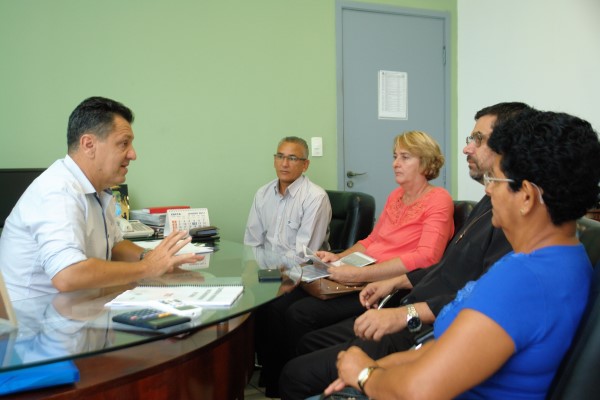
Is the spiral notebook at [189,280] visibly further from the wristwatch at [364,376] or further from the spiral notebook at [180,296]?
the wristwatch at [364,376]

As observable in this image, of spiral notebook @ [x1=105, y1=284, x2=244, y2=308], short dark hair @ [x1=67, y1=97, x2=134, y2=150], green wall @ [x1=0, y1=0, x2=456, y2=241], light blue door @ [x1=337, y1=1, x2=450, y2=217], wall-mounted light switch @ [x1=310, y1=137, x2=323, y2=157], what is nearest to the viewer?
spiral notebook @ [x1=105, y1=284, x2=244, y2=308]

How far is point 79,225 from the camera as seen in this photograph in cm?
170

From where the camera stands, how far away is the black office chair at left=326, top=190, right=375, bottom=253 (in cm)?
291

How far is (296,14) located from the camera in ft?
12.5

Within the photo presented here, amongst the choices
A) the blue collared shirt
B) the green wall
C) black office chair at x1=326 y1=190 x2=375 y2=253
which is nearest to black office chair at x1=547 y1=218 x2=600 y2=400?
the blue collared shirt

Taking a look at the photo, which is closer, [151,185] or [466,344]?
[466,344]

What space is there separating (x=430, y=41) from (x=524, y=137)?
3.47m

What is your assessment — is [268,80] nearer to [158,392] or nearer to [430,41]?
[430,41]

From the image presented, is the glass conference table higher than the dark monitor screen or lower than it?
lower

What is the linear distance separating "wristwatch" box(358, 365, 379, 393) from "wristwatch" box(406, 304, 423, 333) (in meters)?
0.48

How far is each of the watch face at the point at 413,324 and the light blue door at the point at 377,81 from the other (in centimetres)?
247

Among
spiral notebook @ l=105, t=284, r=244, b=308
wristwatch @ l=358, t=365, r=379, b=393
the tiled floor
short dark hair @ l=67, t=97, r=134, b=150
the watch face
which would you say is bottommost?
the tiled floor

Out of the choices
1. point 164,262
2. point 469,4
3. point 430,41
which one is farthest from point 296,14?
point 164,262

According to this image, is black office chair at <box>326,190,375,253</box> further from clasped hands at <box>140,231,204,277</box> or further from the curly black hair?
the curly black hair
